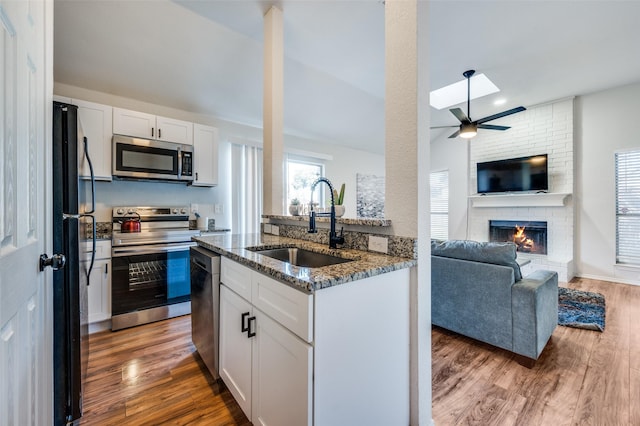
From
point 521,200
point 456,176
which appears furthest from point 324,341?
point 456,176

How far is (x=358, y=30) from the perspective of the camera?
288 cm

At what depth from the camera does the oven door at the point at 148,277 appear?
8.40ft

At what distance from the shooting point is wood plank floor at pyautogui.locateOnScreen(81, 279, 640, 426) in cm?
152

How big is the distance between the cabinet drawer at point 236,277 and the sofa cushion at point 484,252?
1771 mm

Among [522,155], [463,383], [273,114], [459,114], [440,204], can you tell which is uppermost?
[459,114]

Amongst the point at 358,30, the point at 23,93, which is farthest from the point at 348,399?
the point at 358,30

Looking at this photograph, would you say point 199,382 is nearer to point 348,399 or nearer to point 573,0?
point 348,399

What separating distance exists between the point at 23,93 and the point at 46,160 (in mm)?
372

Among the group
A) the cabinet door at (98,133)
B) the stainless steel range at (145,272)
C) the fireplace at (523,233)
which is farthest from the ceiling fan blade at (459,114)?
the cabinet door at (98,133)

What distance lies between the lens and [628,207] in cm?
414

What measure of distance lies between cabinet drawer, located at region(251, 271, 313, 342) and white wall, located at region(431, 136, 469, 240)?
5526mm

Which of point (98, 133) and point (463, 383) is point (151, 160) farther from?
point (463, 383)

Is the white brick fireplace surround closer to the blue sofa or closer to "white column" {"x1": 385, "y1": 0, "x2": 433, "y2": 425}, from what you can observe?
the blue sofa

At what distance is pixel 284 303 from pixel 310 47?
3.06 m
